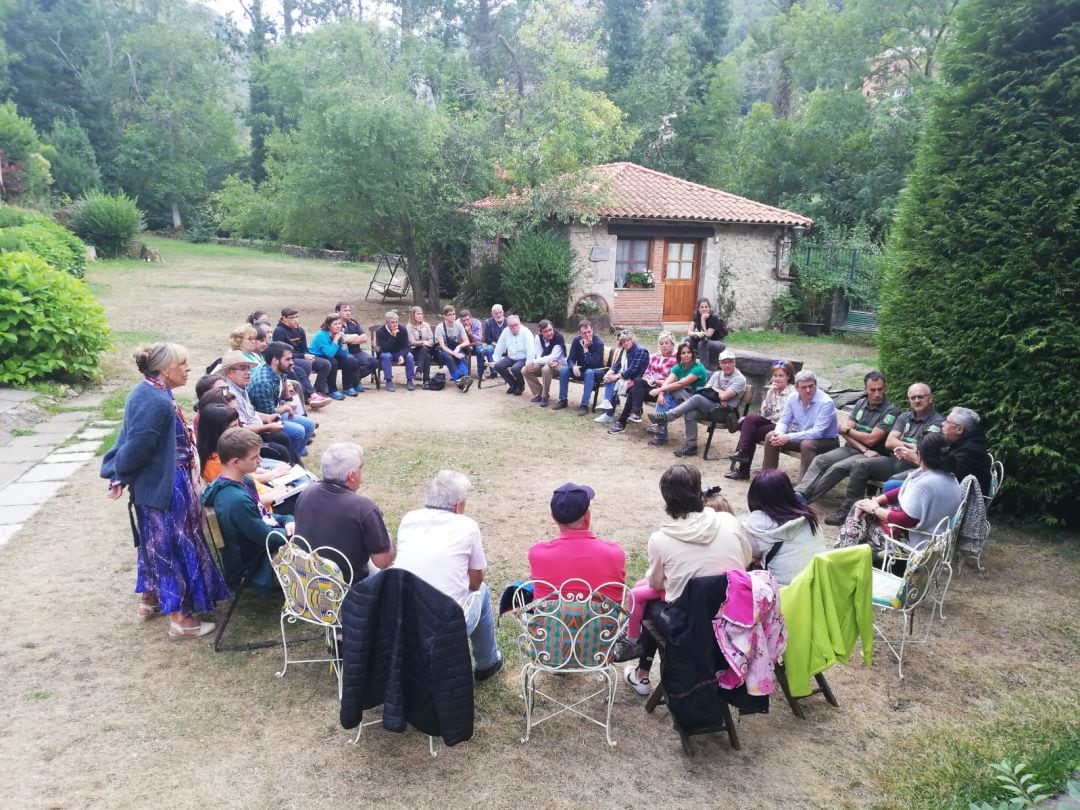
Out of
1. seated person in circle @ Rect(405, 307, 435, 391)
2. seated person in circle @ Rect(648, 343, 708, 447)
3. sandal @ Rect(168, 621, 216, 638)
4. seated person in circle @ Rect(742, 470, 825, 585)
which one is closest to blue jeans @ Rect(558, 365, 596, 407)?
seated person in circle @ Rect(648, 343, 708, 447)

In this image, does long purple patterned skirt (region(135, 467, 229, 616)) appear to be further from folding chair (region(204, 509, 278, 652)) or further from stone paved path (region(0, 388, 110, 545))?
stone paved path (region(0, 388, 110, 545))

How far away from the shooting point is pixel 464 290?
18484 mm

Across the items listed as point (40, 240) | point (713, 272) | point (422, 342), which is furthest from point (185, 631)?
point (40, 240)

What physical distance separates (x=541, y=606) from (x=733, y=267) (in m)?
15.6

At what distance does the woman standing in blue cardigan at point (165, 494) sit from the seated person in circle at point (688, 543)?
2.50 m

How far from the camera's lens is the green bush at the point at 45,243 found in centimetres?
1383

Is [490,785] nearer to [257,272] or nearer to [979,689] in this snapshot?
[979,689]

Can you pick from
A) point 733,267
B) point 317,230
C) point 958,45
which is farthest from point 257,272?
point 958,45

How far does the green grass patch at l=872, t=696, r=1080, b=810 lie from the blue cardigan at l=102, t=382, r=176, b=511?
11.9ft

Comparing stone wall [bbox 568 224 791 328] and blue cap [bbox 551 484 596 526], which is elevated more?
stone wall [bbox 568 224 791 328]

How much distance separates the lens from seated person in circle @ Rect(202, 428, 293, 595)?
3961 millimetres

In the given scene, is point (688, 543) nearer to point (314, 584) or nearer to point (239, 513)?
point (314, 584)

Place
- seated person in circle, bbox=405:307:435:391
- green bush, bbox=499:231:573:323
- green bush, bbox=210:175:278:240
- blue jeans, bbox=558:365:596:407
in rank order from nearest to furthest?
blue jeans, bbox=558:365:596:407, seated person in circle, bbox=405:307:435:391, green bush, bbox=499:231:573:323, green bush, bbox=210:175:278:240

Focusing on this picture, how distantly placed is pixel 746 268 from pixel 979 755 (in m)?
15.4
